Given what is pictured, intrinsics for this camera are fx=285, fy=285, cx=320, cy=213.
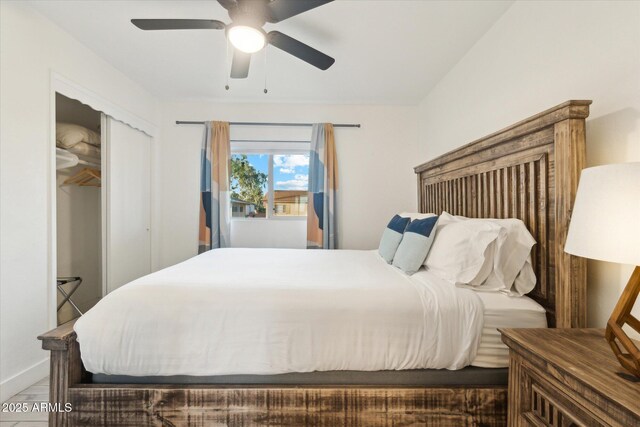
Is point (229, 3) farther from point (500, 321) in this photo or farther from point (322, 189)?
point (322, 189)

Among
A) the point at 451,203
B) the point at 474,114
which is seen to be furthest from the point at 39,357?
the point at 474,114

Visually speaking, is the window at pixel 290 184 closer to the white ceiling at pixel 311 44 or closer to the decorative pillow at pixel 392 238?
the white ceiling at pixel 311 44

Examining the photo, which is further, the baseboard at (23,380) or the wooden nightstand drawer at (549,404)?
the baseboard at (23,380)

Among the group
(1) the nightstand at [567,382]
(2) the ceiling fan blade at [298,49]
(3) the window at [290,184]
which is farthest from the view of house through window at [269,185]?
(1) the nightstand at [567,382]

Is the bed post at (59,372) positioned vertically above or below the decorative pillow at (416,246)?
below

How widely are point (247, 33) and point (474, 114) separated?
5.96 ft

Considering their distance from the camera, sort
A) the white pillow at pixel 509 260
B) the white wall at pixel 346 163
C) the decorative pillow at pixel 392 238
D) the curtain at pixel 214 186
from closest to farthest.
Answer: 1. the white pillow at pixel 509 260
2. the decorative pillow at pixel 392 238
3. the curtain at pixel 214 186
4. the white wall at pixel 346 163

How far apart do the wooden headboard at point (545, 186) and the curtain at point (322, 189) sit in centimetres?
175

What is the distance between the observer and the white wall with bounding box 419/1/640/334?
115 centimetres

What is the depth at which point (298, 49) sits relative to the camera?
1837 mm

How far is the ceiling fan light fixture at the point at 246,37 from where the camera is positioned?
160 cm

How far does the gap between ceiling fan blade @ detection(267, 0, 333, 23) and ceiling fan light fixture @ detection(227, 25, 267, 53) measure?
0.37ft

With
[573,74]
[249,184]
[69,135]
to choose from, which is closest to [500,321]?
[573,74]

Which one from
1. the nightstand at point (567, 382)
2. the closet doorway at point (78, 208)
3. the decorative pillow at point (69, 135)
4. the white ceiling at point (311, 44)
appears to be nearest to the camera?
the nightstand at point (567, 382)
